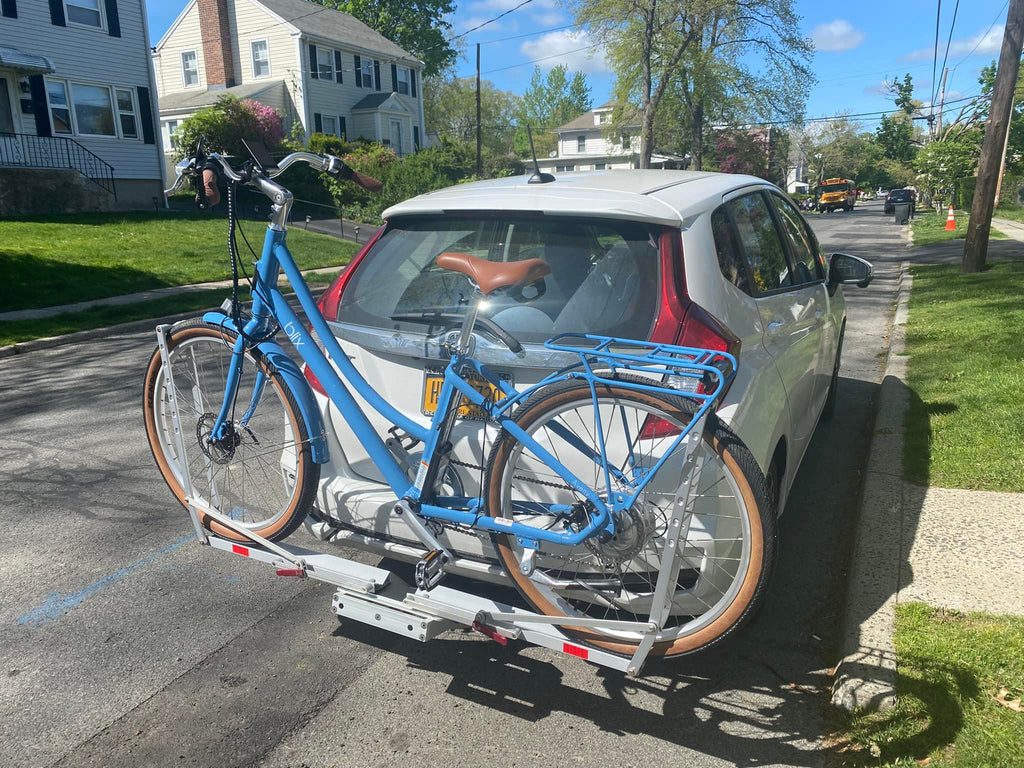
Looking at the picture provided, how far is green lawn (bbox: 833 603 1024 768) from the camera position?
2.60m

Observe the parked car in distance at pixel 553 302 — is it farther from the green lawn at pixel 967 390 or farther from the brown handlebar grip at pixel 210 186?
the green lawn at pixel 967 390

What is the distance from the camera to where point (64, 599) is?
3711 millimetres

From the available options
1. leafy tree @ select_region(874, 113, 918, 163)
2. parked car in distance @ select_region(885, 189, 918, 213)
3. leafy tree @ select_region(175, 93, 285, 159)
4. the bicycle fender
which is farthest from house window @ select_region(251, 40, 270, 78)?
leafy tree @ select_region(874, 113, 918, 163)

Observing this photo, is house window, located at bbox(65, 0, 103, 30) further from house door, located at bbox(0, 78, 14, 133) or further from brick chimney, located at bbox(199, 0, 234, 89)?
brick chimney, located at bbox(199, 0, 234, 89)

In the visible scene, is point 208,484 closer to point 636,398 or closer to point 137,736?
point 137,736

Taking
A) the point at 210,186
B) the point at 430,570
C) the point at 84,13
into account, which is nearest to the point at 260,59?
the point at 84,13

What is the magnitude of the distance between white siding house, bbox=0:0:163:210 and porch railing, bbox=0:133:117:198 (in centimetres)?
3

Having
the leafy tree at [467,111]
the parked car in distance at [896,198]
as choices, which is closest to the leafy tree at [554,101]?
the leafy tree at [467,111]

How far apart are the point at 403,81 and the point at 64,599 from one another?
159 feet

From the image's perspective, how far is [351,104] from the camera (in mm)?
44406

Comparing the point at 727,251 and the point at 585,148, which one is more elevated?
the point at 585,148

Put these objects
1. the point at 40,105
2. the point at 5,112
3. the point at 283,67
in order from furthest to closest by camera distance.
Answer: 1. the point at 283,67
2. the point at 40,105
3. the point at 5,112

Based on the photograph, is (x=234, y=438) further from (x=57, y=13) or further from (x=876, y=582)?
(x=57, y=13)

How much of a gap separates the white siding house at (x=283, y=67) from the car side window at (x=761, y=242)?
3857cm
